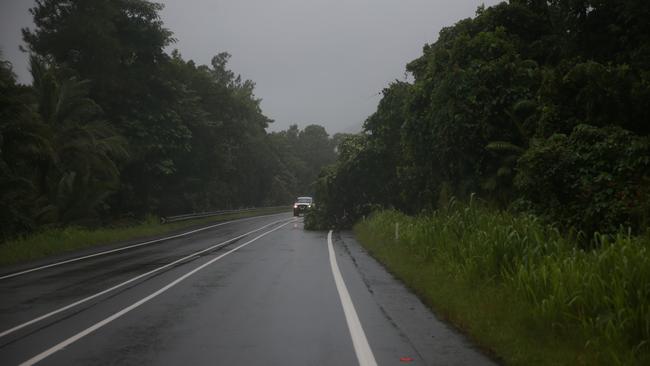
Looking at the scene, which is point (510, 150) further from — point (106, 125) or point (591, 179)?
point (106, 125)

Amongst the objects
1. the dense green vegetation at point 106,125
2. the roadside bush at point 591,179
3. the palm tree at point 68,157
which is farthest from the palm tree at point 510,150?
the palm tree at point 68,157

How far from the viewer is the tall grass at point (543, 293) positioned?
20.4ft

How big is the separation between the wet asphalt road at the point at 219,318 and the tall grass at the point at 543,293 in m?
0.48

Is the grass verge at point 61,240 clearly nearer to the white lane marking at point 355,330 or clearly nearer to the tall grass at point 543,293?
the white lane marking at point 355,330

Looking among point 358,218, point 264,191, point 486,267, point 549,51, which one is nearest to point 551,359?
point 486,267

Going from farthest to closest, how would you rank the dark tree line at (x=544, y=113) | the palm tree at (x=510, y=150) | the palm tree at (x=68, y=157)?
the palm tree at (x=68, y=157), the palm tree at (x=510, y=150), the dark tree line at (x=544, y=113)

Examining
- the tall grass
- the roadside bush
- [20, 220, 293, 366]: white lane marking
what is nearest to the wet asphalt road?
[20, 220, 293, 366]: white lane marking

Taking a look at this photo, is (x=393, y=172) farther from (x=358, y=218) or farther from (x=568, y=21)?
(x=568, y=21)

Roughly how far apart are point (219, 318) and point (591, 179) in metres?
7.70

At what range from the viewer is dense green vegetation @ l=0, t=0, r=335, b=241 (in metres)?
21.9

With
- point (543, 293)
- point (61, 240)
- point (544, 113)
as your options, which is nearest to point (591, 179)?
point (544, 113)

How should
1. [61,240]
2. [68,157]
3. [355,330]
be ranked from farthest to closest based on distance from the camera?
[68,157]
[61,240]
[355,330]

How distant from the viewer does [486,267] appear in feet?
32.9

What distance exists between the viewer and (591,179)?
38.0ft
